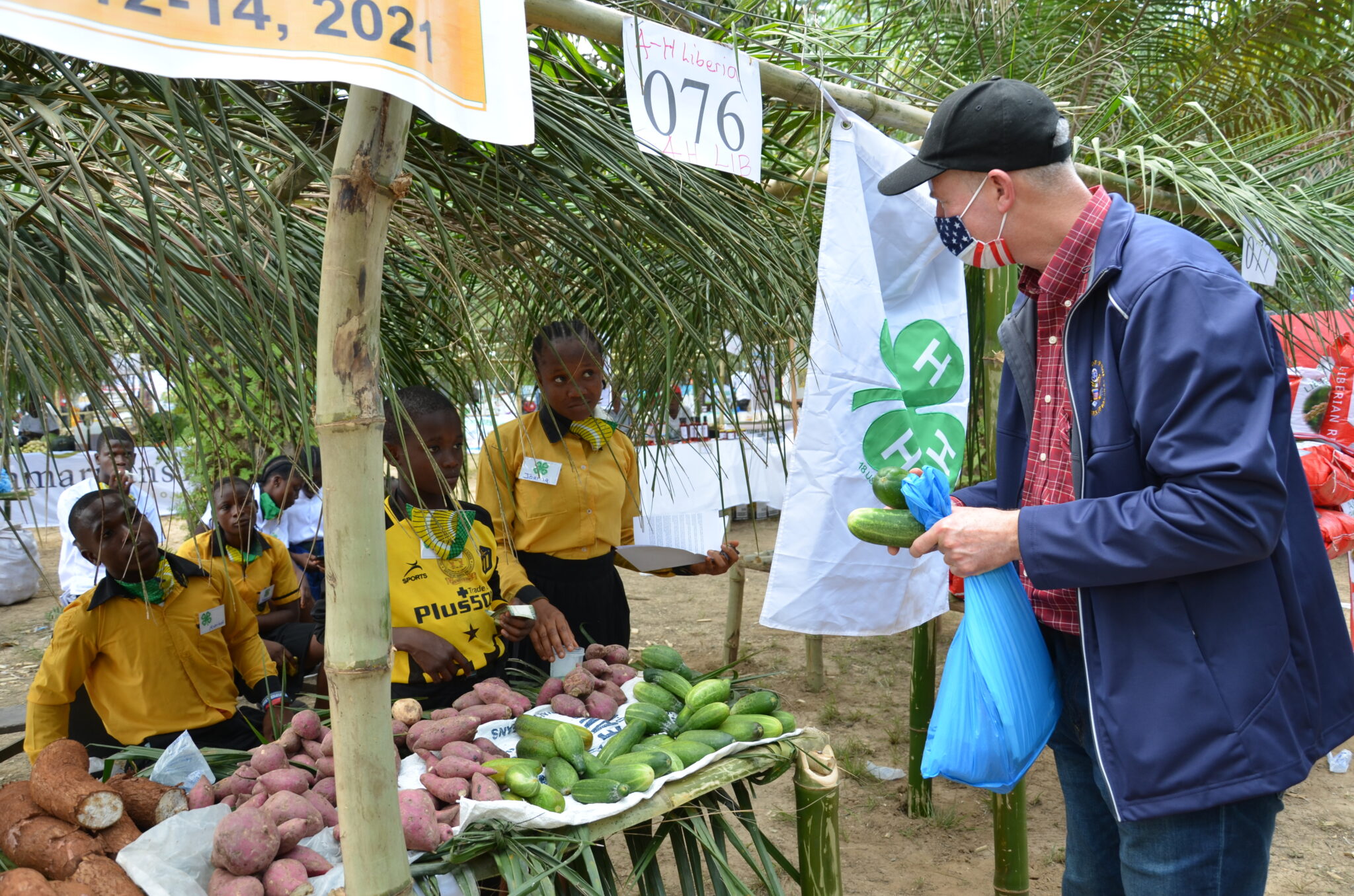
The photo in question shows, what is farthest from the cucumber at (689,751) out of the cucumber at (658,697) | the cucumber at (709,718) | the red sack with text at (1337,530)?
the red sack with text at (1337,530)

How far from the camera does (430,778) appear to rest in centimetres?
170

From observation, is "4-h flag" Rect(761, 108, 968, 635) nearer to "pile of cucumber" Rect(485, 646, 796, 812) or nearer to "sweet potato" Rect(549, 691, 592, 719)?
"pile of cucumber" Rect(485, 646, 796, 812)

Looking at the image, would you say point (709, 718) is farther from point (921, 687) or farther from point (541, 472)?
point (921, 687)

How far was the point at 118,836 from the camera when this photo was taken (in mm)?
1583

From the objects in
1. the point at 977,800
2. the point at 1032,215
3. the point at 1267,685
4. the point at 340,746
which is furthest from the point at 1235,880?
the point at 977,800

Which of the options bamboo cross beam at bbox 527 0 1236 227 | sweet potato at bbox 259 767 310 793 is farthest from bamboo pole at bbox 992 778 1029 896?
Answer: sweet potato at bbox 259 767 310 793

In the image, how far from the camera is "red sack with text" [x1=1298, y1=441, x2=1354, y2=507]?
357cm

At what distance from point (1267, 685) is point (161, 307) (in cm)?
158

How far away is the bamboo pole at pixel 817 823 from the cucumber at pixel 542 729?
0.44m

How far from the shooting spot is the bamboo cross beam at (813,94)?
1618mm

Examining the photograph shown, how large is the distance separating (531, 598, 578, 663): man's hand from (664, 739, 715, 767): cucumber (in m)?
0.59

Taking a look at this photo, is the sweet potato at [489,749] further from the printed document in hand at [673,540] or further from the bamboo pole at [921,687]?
the bamboo pole at [921,687]

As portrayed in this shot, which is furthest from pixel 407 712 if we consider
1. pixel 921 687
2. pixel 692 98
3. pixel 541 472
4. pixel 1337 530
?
pixel 1337 530

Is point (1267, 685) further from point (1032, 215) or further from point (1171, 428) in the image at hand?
point (1032, 215)
